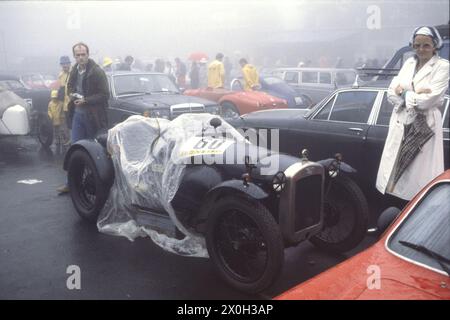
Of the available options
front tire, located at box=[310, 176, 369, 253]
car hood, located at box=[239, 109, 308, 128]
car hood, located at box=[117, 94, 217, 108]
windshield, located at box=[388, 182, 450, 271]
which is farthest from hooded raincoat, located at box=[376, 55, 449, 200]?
car hood, located at box=[117, 94, 217, 108]

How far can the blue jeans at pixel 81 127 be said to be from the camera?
6.09 m

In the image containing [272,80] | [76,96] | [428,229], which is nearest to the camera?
[428,229]

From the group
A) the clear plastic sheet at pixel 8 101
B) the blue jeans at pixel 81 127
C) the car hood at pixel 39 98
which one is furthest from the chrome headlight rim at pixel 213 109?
the car hood at pixel 39 98

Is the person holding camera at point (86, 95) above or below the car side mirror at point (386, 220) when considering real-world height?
above

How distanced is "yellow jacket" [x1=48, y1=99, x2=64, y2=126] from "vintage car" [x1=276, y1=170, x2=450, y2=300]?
24.9 ft

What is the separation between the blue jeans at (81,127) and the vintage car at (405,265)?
15.0 feet

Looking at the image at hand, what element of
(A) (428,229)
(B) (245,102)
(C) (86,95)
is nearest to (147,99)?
(C) (86,95)

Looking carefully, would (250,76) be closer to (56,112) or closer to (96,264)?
(56,112)

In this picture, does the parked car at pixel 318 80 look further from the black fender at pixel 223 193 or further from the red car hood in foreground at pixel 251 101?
the black fender at pixel 223 193

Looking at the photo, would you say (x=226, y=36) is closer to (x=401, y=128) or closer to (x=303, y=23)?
(x=303, y=23)

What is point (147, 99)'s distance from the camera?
840 centimetres

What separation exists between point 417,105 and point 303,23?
2774 centimetres

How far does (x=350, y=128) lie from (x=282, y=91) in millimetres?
7049

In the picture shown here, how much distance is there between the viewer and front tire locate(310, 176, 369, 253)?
13.3 ft
